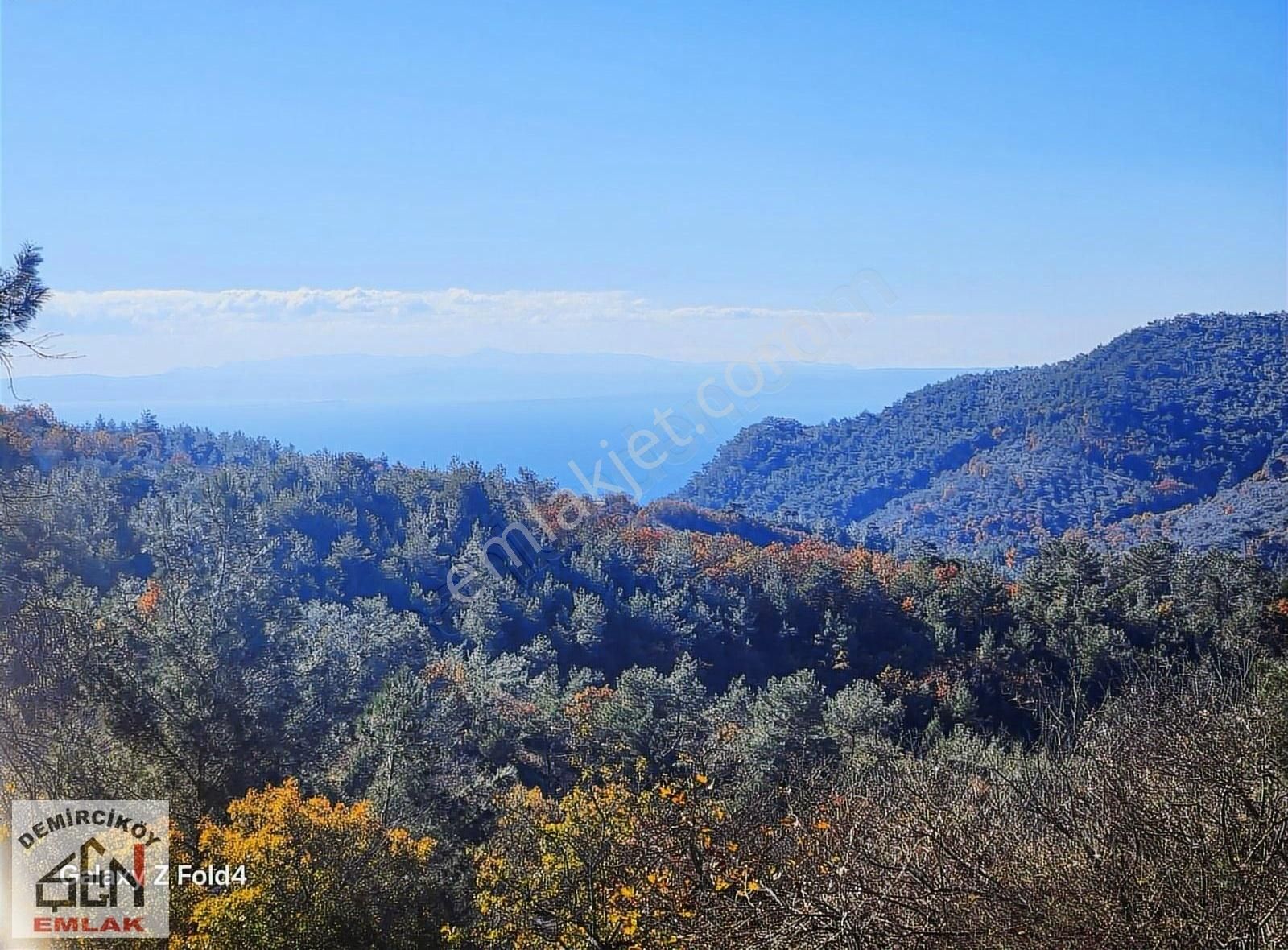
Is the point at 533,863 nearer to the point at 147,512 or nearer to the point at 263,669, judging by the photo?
the point at 263,669

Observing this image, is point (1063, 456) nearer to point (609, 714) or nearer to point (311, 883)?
point (609, 714)

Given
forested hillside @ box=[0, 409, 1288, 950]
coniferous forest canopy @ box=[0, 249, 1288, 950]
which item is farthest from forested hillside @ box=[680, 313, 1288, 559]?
forested hillside @ box=[0, 409, 1288, 950]

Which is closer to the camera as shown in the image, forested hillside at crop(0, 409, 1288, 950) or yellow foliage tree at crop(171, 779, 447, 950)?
forested hillside at crop(0, 409, 1288, 950)

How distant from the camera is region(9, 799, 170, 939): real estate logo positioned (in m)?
5.98

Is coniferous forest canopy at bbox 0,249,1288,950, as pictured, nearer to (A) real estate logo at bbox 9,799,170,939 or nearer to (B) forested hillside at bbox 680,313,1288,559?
(A) real estate logo at bbox 9,799,170,939

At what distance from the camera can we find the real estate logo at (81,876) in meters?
5.98

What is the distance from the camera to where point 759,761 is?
17609 millimetres

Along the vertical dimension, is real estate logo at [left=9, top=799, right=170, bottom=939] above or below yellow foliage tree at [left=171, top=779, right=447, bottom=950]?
above

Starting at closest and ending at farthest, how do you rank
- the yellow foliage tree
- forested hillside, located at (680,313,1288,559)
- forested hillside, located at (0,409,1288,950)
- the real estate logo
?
forested hillside, located at (0,409,1288,950) < the real estate logo < the yellow foliage tree < forested hillside, located at (680,313,1288,559)

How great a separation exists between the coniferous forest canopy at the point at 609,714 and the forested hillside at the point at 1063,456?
22974mm

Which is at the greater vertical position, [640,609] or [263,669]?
[263,669]

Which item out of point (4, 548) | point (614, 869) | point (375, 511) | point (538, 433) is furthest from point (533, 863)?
point (538, 433)

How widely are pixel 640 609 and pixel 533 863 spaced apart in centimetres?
A: 2354

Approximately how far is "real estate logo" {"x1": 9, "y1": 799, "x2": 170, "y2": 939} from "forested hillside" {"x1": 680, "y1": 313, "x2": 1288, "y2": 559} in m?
61.1
